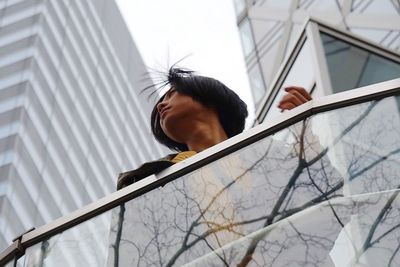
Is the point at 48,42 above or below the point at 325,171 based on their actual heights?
above

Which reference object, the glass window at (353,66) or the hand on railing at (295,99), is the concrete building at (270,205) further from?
the glass window at (353,66)

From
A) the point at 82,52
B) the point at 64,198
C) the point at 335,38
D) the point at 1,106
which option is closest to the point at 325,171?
the point at 335,38

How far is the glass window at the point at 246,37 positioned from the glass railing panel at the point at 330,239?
496 inches

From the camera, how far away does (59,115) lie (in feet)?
100

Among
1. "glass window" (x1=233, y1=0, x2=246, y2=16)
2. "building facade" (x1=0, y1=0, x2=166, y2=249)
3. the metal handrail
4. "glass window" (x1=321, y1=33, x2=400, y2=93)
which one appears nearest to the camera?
the metal handrail

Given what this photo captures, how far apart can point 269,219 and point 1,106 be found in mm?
27414

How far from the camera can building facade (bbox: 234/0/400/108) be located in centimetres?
1216

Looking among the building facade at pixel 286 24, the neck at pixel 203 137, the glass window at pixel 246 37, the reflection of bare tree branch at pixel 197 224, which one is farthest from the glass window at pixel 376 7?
the reflection of bare tree branch at pixel 197 224

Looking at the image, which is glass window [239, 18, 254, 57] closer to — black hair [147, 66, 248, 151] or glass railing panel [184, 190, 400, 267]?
black hair [147, 66, 248, 151]

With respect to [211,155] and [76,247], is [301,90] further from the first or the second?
[76,247]

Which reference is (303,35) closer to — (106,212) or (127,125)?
(106,212)

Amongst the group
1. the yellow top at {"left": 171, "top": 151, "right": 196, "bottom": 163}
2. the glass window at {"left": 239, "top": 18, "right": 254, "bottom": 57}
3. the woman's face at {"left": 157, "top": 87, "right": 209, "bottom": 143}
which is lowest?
the yellow top at {"left": 171, "top": 151, "right": 196, "bottom": 163}

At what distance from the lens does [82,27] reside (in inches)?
1433

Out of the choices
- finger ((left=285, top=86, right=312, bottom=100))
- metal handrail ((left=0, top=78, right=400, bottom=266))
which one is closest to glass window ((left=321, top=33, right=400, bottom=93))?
finger ((left=285, top=86, right=312, bottom=100))
